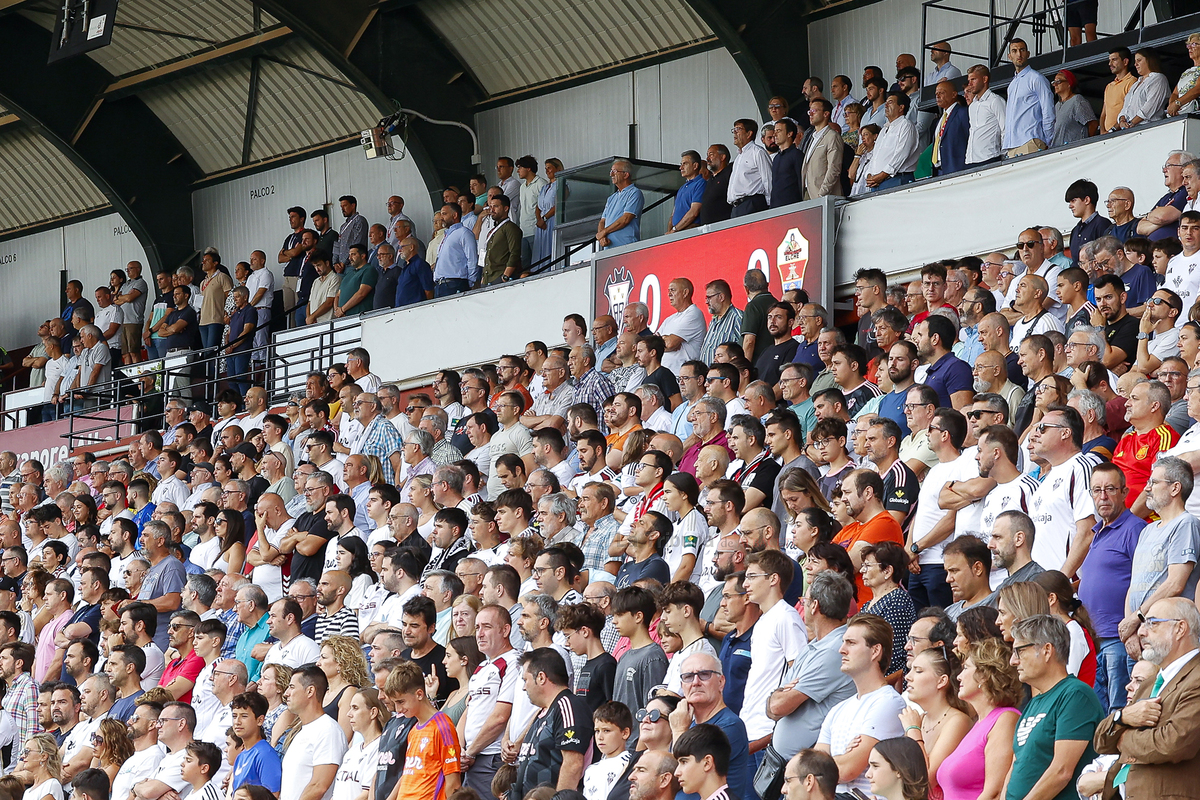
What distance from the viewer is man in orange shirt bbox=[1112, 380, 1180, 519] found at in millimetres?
7773

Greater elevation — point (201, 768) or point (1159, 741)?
point (1159, 741)

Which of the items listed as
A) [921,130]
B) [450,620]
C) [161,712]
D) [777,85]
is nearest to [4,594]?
[161,712]

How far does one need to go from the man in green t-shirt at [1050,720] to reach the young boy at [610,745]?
6.11 feet

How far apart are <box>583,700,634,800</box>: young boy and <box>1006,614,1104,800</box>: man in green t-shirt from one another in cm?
186

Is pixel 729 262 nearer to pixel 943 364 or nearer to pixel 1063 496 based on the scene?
pixel 943 364

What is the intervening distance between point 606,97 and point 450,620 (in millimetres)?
12394

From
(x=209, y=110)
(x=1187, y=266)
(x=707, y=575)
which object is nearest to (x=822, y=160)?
(x=1187, y=266)

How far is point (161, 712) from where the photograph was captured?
30.6 feet

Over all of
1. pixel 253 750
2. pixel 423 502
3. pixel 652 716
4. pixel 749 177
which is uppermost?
pixel 749 177

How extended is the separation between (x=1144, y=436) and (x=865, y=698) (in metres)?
2.40

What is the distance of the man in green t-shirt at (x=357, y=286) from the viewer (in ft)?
60.7

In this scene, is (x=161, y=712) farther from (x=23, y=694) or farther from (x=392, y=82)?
(x=392, y=82)

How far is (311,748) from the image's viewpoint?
845 cm

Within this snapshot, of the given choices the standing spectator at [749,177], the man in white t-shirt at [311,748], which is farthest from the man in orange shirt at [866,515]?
the standing spectator at [749,177]
